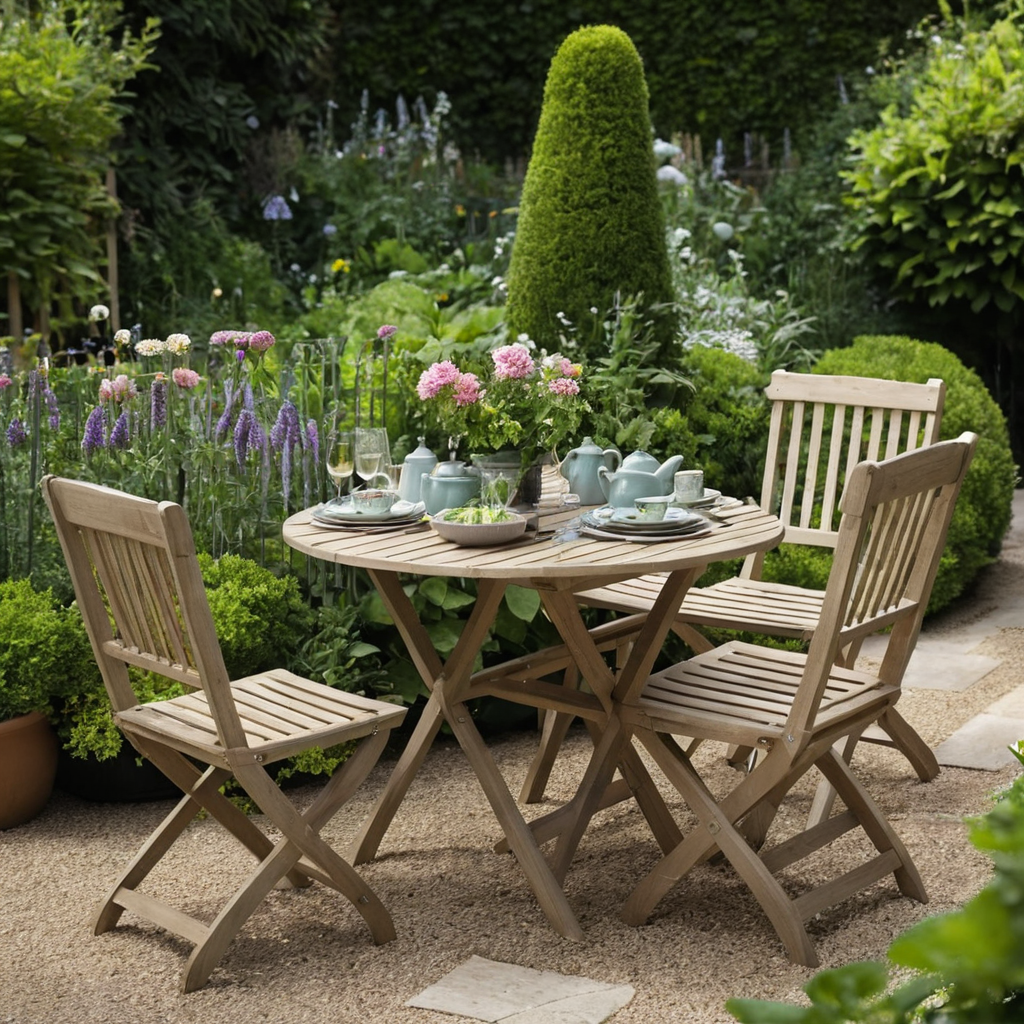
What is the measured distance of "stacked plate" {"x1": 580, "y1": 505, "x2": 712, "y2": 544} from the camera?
317 centimetres

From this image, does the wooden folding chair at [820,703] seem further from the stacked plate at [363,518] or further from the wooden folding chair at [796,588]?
the stacked plate at [363,518]

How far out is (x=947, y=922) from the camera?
2.18ft

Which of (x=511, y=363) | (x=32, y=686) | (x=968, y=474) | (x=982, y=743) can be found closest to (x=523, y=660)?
(x=511, y=363)

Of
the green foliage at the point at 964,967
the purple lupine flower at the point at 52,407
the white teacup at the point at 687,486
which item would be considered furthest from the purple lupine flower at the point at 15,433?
the green foliage at the point at 964,967

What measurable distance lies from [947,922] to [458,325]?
567 cm

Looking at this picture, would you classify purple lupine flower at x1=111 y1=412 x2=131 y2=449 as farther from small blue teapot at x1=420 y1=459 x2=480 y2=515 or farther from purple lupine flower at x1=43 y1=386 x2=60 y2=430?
small blue teapot at x1=420 y1=459 x2=480 y2=515

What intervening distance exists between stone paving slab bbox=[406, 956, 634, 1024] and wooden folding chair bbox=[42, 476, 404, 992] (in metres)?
0.29

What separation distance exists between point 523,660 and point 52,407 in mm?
1755

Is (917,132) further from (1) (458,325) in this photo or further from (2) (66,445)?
(2) (66,445)

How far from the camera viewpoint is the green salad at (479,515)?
3.19 m

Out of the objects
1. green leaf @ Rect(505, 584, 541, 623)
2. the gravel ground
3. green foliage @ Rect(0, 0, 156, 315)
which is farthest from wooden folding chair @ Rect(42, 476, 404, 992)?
green foliage @ Rect(0, 0, 156, 315)

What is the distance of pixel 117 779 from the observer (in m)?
3.92

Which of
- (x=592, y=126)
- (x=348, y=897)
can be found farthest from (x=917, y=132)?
(x=348, y=897)

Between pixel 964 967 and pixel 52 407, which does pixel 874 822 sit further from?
pixel 52 407
